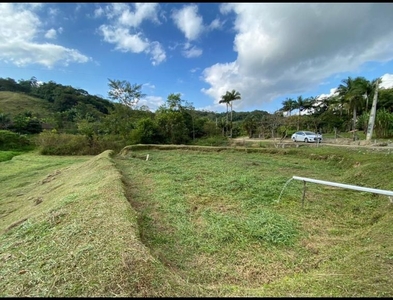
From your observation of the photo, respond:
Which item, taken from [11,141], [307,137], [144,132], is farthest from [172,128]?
[11,141]

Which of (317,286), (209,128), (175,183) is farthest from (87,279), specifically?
(209,128)

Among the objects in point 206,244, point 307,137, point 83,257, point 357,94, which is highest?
point 357,94

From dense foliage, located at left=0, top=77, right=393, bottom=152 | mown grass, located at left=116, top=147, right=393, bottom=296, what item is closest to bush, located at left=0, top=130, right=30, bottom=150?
dense foliage, located at left=0, top=77, right=393, bottom=152

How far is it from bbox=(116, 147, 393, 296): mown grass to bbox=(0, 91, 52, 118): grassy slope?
162 ft

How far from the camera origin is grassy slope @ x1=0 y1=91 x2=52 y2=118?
147ft

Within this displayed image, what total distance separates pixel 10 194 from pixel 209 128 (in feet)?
65.4

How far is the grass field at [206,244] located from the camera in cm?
172

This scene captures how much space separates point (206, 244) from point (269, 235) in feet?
2.74

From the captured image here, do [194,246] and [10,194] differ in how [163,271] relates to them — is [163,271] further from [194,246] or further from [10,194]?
[10,194]

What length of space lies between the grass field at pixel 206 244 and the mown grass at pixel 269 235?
1 centimetres

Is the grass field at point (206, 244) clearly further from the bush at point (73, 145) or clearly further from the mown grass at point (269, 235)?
the bush at point (73, 145)

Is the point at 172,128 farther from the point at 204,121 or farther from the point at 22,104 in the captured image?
the point at 22,104

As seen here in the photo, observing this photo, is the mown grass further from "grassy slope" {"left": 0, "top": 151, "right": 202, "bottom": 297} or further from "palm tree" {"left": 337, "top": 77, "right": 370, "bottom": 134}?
"palm tree" {"left": 337, "top": 77, "right": 370, "bottom": 134}

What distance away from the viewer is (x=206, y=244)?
276 centimetres
